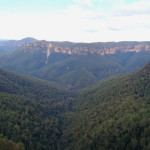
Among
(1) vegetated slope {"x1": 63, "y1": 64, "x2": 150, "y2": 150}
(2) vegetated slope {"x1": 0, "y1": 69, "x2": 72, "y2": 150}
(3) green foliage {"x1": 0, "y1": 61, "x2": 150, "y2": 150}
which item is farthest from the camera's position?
(2) vegetated slope {"x1": 0, "y1": 69, "x2": 72, "y2": 150}

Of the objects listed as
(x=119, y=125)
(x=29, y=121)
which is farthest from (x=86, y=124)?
(x=29, y=121)

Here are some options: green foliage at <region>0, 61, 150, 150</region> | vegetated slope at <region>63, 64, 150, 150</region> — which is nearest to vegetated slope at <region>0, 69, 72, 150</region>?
green foliage at <region>0, 61, 150, 150</region>

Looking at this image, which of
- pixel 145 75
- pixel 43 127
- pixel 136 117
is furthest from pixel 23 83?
pixel 136 117

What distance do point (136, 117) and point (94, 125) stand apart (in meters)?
20.4

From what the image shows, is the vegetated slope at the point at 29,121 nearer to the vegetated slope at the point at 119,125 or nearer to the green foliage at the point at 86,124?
the green foliage at the point at 86,124

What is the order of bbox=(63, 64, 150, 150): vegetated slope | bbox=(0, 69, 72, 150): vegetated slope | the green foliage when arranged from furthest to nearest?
bbox=(0, 69, 72, 150): vegetated slope → the green foliage → bbox=(63, 64, 150, 150): vegetated slope

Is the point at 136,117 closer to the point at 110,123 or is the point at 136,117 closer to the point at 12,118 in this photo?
the point at 110,123

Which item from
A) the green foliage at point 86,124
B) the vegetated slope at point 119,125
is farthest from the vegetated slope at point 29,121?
the vegetated slope at point 119,125

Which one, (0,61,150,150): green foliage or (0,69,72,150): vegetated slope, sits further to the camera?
(0,69,72,150): vegetated slope

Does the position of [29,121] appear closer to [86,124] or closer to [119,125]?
[86,124]

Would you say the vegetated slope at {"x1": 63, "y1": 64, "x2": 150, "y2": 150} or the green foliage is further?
the green foliage

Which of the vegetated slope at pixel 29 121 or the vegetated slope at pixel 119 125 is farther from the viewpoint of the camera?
the vegetated slope at pixel 29 121

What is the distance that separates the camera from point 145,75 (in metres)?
Answer: 98.5

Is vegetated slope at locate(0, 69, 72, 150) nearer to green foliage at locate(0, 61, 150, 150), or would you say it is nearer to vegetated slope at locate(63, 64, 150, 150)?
green foliage at locate(0, 61, 150, 150)
